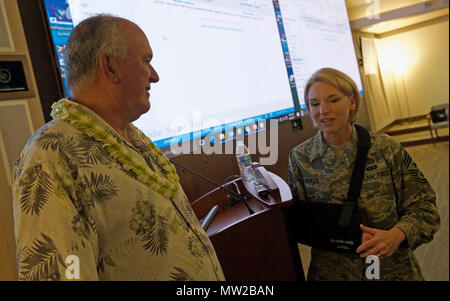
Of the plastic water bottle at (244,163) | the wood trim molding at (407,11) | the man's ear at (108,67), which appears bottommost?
the plastic water bottle at (244,163)

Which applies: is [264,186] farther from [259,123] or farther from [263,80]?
[263,80]

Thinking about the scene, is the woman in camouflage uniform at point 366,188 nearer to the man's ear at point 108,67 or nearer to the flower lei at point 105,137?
the flower lei at point 105,137

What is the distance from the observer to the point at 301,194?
4.81ft

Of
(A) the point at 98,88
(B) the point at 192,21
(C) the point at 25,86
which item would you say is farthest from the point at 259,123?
(A) the point at 98,88

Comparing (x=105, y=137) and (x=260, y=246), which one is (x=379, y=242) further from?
(x=105, y=137)

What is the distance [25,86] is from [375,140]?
1.39m

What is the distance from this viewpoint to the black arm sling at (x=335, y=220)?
48.4 inches

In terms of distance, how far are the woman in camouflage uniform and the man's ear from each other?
3.08ft

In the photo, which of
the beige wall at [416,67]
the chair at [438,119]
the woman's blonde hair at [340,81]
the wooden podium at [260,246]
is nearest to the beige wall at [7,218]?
the wooden podium at [260,246]

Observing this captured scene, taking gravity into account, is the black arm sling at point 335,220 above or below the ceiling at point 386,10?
below

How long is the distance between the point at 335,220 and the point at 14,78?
130 centimetres

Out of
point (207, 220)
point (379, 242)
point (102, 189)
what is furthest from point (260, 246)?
point (102, 189)

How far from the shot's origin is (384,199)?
132 cm

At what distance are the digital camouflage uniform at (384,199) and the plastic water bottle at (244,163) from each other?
0.35 meters
